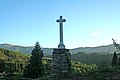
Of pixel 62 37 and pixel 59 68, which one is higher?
pixel 62 37

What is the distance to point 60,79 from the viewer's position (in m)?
10.8

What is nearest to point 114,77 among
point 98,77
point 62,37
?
point 98,77

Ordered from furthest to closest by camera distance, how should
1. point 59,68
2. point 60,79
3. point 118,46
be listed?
point 59,68 < point 118,46 < point 60,79

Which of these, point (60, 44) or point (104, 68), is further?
point (60, 44)

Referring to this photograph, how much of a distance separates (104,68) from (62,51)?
5.88m

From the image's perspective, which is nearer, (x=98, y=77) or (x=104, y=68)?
(x=98, y=77)

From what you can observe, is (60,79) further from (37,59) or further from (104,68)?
(37,59)

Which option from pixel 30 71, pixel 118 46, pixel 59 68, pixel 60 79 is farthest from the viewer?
pixel 30 71

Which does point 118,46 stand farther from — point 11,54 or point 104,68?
point 11,54

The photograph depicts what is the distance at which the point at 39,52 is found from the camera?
1257 inches

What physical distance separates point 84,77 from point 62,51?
6.56 metres

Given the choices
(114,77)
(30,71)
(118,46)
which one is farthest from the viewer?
(30,71)

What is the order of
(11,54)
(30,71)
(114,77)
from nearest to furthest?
(114,77), (30,71), (11,54)

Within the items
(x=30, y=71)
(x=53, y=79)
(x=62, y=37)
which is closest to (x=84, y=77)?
(x=53, y=79)
